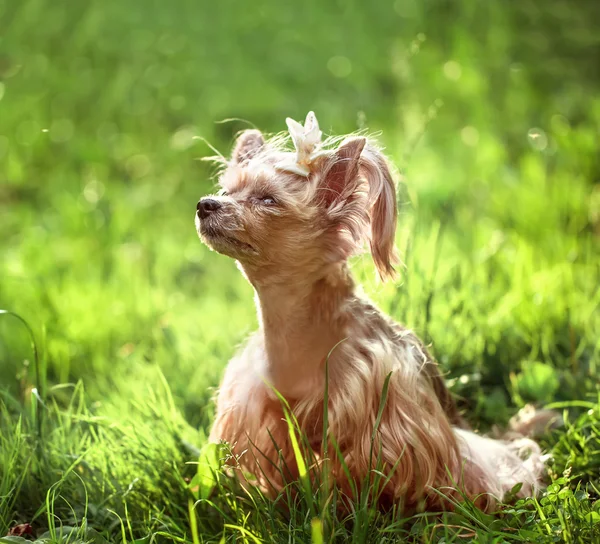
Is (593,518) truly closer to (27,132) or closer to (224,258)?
(224,258)

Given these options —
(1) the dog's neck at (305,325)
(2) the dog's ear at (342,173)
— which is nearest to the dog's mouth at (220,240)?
(1) the dog's neck at (305,325)

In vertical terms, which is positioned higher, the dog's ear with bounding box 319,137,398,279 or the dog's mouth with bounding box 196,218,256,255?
the dog's ear with bounding box 319,137,398,279

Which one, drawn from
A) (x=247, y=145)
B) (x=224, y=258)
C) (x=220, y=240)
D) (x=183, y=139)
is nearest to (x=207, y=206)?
(x=220, y=240)

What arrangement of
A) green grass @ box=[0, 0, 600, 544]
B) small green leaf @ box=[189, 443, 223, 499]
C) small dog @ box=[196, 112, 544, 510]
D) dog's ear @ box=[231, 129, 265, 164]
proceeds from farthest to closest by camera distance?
green grass @ box=[0, 0, 600, 544] < dog's ear @ box=[231, 129, 265, 164] < small green leaf @ box=[189, 443, 223, 499] < small dog @ box=[196, 112, 544, 510]

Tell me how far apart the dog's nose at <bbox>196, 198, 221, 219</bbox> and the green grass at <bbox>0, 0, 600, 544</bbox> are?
1.92 ft

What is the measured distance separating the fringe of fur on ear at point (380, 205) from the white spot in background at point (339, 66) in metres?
4.43

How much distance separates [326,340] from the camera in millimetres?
2494

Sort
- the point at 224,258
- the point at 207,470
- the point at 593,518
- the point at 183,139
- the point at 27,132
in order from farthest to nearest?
1. the point at 27,132
2. the point at 224,258
3. the point at 183,139
4. the point at 207,470
5. the point at 593,518

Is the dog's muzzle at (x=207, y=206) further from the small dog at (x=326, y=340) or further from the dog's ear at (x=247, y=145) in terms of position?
the dog's ear at (x=247, y=145)

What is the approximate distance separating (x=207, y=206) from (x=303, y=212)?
0.27 m

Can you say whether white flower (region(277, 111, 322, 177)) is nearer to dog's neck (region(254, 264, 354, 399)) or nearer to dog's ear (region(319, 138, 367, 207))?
dog's ear (region(319, 138, 367, 207))

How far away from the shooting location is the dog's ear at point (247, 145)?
2.59 metres

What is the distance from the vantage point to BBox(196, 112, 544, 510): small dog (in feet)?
7.76

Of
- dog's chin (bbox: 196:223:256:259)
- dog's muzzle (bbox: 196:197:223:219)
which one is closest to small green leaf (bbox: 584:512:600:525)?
dog's chin (bbox: 196:223:256:259)
